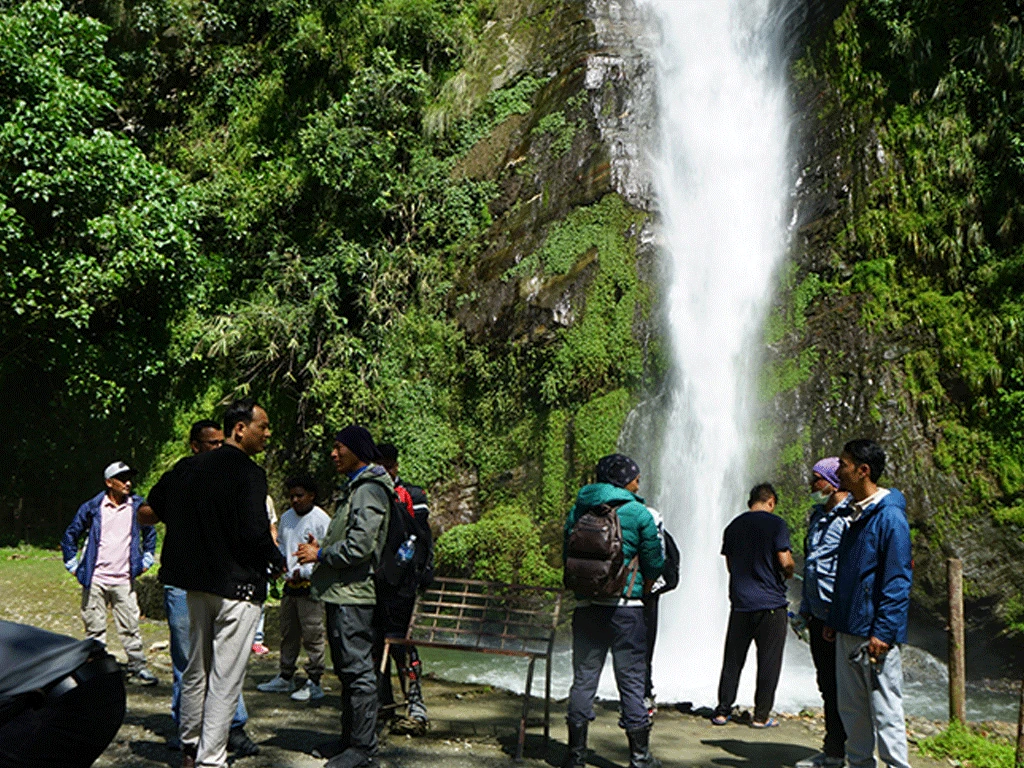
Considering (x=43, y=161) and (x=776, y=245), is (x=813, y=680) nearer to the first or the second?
(x=776, y=245)

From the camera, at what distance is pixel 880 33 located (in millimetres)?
14766

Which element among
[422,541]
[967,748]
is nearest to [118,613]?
[422,541]

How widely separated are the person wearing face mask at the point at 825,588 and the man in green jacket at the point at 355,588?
2.98 metres

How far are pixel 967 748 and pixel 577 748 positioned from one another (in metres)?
3.08

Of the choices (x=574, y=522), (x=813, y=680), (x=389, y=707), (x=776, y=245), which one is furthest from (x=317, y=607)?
(x=776, y=245)

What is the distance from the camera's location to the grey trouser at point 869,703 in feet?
15.1

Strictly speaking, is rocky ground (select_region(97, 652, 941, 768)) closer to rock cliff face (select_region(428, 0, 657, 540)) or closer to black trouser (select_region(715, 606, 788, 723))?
black trouser (select_region(715, 606, 788, 723))

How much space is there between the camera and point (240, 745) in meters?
5.58

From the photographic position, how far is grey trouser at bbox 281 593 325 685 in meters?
7.32

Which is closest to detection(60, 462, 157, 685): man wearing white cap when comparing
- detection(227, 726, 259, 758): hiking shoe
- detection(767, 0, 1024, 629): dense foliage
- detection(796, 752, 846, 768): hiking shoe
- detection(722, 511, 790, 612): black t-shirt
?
detection(227, 726, 259, 758): hiking shoe

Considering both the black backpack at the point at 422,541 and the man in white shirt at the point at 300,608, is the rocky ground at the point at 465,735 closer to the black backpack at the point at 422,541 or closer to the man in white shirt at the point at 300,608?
the man in white shirt at the point at 300,608

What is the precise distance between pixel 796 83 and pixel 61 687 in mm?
15496

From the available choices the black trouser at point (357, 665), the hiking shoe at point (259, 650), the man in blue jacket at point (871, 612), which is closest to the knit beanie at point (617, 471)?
the man in blue jacket at point (871, 612)

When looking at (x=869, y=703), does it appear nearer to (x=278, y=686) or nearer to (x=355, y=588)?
(x=355, y=588)
